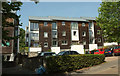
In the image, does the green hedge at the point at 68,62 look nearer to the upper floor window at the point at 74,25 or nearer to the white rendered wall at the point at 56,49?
the white rendered wall at the point at 56,49

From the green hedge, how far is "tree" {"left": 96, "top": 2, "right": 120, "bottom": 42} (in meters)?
9.16

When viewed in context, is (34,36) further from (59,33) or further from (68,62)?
(68,62)

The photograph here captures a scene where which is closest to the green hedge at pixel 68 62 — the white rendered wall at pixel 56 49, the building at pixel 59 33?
the white rendered wall at pixel 56 49

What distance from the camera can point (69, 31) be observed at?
4203 cm

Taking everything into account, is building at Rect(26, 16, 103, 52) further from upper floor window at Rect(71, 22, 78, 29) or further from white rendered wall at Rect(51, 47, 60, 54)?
white rendered wall at Rect(51, 47, 60, 54)

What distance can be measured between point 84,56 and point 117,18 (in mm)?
11232

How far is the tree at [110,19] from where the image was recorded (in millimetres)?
21797

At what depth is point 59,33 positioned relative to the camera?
135 ft

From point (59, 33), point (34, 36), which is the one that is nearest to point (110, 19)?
point (59, 33)

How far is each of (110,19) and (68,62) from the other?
1362 cm

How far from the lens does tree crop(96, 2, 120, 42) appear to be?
2180cm

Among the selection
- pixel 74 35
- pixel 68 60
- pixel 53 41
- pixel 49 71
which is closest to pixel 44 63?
pixel 49 71

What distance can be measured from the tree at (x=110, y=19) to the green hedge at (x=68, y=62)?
9161 millimetres

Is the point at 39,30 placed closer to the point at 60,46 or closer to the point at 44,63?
the point at 60,46
